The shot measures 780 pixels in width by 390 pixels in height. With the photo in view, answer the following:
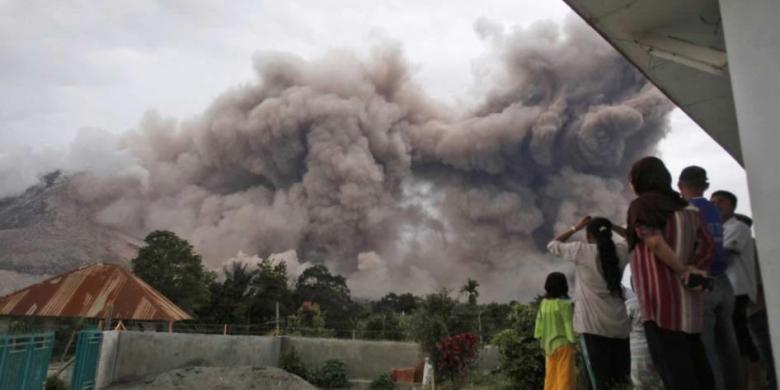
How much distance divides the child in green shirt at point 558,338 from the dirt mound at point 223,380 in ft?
24.1

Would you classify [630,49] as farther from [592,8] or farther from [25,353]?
[25,353]

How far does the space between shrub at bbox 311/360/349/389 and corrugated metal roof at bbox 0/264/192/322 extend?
344 inches

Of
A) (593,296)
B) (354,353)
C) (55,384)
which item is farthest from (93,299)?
(593,296)

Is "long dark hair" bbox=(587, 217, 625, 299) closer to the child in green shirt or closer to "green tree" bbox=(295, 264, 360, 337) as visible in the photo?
the child in green shirt

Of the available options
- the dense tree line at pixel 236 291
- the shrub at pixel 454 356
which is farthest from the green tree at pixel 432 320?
the dense tree line at pixel 236 291

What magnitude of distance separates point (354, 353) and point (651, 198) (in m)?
12.6

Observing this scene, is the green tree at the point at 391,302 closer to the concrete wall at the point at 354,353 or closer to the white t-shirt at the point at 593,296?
the concrete wall at the point at 354,353

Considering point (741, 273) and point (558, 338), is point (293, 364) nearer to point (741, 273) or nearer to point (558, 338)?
point (558, 338)

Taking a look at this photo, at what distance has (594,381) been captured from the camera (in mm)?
2695

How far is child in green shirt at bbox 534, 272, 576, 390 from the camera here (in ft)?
10.2

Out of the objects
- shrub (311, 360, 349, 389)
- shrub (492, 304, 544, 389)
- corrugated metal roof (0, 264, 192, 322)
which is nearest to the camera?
shrub (492, 304, 544, 389)

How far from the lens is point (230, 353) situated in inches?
461

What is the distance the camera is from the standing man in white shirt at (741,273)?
2.23 meters

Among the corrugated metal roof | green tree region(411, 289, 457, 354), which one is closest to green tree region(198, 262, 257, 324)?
the corrugated metal roof
